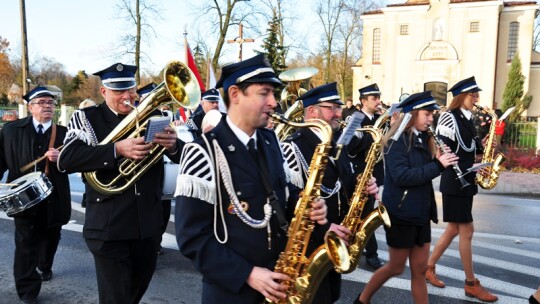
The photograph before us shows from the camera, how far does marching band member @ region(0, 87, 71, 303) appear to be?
481 cm

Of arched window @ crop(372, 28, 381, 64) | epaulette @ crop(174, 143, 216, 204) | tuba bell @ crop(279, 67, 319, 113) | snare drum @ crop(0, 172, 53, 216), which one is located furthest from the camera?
arched window @ crop(372, 28, 381, 64)

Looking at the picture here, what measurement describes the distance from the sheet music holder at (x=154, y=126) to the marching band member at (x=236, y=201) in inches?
34.6

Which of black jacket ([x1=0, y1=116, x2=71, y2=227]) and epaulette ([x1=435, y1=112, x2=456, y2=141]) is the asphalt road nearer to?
black jacket ([x1=0, y1=116, x2=71, y2=227])

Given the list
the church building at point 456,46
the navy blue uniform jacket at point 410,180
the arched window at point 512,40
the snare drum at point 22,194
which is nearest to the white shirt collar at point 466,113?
the navy blue uniform jacket at point 410,180

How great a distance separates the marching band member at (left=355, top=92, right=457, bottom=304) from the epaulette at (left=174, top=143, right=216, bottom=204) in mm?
2209

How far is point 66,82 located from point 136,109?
59.2m

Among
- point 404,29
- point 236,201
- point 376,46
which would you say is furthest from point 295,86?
point 376,46

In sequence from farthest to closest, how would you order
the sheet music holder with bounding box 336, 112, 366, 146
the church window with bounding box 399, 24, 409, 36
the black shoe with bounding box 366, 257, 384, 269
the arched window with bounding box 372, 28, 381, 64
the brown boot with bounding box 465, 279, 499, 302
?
the arched window with bounding box 372, 28, 381, 64
the church window with bounding box 399, 24, 409, 36
the black shoe with bounding box 366, 257, 384, 269
the brown boot with bounding box 465, 279, 499, 302
the sheet music holder with bounding box 336, 112, 366, 146

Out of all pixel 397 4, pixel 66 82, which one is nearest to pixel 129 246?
pixel 397 4

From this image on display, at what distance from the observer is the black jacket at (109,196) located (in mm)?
3312

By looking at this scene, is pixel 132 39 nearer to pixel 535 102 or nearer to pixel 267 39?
pixel 267 39

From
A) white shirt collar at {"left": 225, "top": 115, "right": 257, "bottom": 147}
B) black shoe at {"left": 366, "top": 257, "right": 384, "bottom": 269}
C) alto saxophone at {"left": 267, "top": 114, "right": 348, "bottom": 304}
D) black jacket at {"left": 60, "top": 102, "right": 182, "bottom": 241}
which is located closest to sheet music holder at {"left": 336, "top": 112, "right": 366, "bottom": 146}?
alto saxophone at {"left": 267, "top": 114, "right": 348, "bottom": 304}

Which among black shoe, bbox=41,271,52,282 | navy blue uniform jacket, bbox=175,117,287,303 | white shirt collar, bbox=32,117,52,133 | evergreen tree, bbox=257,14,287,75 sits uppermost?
evergreen tree, bbox=257,14,287,75

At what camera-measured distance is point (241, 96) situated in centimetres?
238
